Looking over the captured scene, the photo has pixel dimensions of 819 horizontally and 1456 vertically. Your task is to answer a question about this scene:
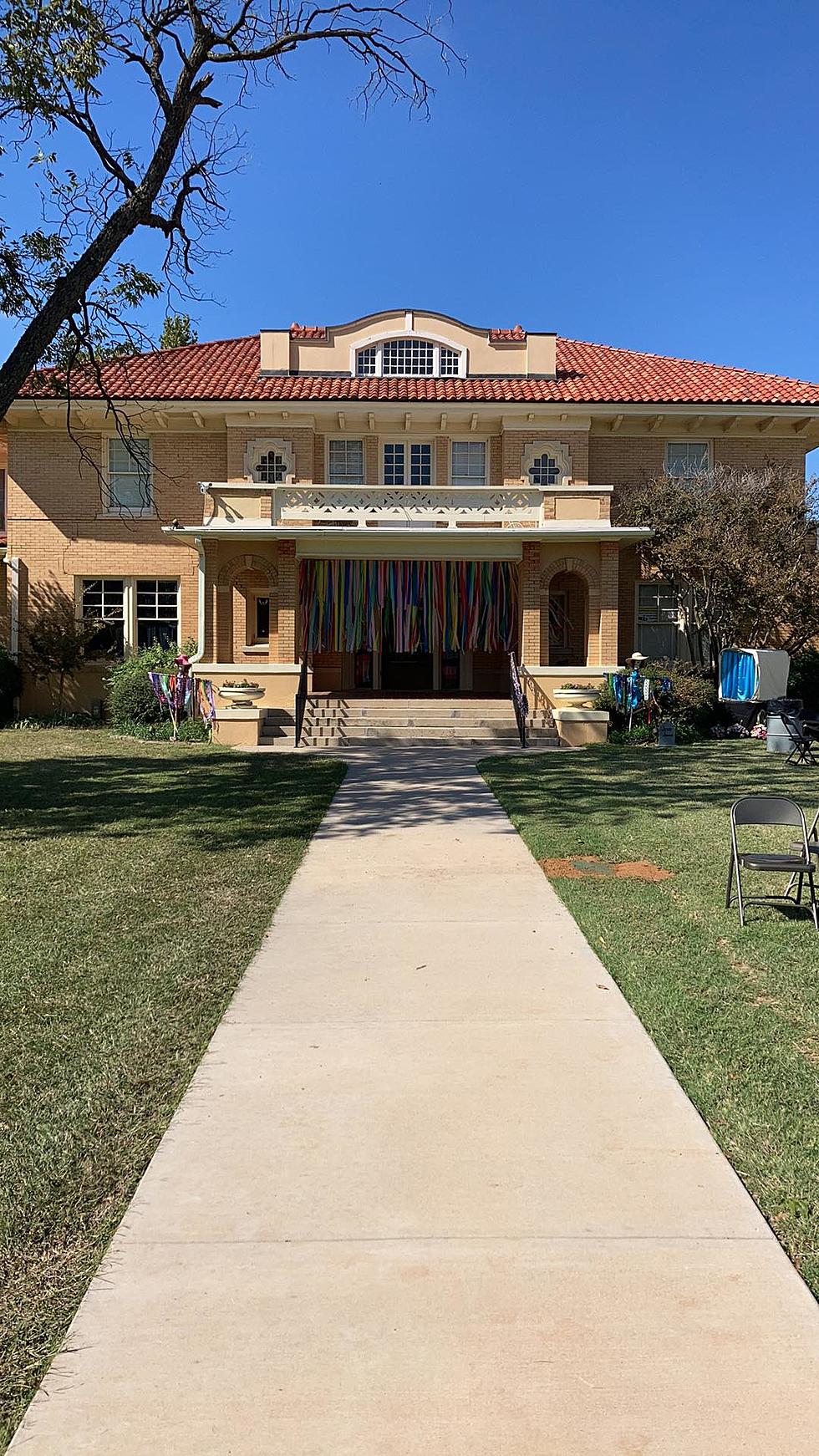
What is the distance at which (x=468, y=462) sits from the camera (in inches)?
897

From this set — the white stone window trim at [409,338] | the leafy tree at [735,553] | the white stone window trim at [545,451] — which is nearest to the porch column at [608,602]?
the leafy tree at [735,553]

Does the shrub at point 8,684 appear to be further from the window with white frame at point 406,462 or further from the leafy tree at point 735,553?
the leafy tree at point 735,553

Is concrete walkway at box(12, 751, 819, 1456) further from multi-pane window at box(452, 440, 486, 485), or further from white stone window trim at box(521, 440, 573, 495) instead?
multi-pane window at box(452, 440, 486, 485)

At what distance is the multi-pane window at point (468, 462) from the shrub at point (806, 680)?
8.82 meters

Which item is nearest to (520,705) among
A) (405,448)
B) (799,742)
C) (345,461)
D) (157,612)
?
(799,742)

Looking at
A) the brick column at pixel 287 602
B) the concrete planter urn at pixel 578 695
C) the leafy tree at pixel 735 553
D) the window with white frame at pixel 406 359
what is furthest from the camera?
the window with white frame at pixel 406 359

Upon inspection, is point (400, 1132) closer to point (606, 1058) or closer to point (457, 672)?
point (606, 1058)

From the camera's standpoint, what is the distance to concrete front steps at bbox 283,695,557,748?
17609 mm

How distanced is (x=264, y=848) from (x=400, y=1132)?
17.0ft

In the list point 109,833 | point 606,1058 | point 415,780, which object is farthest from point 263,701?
point 606,1058

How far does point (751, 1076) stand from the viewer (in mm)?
3969

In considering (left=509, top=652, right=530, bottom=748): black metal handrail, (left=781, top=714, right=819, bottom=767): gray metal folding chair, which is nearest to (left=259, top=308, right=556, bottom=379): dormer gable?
(left=509, top=652, right=530, bottom=748): black metal handrail

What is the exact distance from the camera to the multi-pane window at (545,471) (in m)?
22.0

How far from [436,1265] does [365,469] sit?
21548 mm
